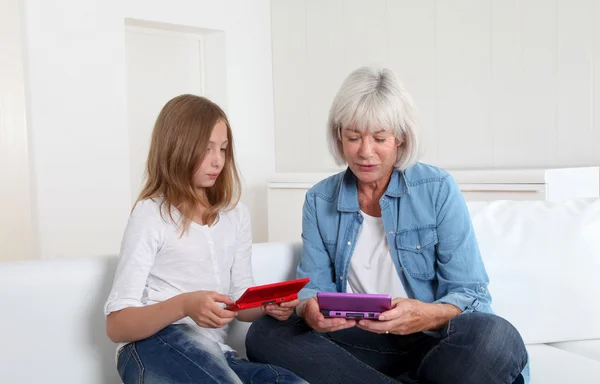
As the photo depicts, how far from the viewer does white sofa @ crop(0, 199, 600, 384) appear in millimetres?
1815

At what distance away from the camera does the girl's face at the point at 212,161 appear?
78.3 inches

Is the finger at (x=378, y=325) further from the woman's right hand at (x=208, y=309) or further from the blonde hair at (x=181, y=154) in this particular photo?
the blonde hair at (x=181, y=154)

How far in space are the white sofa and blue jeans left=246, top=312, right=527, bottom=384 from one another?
21 centimetres

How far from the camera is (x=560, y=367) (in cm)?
188

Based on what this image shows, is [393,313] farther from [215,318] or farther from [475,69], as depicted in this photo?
[475,69]

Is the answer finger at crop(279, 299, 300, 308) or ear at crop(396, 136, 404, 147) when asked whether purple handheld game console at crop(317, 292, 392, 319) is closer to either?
finger at crop(279, 299, 300, 308)

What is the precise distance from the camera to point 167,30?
551 centimetres

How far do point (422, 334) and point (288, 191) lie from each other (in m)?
3.34

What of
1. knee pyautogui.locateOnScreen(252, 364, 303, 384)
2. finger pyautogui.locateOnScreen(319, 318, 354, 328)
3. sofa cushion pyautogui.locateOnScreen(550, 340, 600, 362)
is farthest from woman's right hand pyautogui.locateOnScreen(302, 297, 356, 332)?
sofa cushion pyautogui.locateOnScreen(550, 340, 600, 362)

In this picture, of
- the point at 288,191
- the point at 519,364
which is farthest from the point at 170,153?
the point at 288,191

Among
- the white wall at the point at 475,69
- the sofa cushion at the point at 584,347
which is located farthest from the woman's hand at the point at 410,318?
the white wall at the point at 475,69

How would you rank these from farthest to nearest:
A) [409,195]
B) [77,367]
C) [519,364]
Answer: [409,195] → [77,367] → [519,364]

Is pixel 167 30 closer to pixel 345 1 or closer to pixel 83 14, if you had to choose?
pixel 83 14

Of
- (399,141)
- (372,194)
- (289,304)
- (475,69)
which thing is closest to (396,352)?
(289,304)
